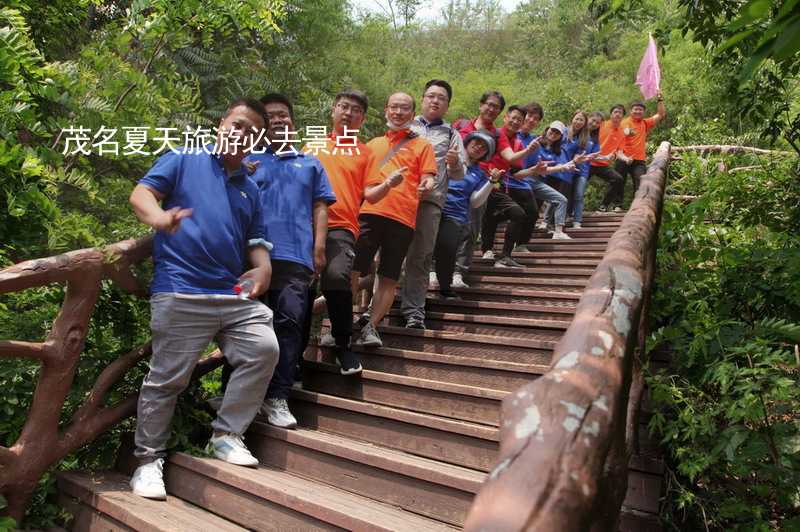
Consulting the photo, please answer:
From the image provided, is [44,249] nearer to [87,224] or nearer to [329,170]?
[87,224]

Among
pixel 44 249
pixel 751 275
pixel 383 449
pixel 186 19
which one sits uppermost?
pixel 186 19

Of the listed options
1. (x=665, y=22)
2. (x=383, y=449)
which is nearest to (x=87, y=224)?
(x=383, y=449)

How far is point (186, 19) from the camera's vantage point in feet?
12.2

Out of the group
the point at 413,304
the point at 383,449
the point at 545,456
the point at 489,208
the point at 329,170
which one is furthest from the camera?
the point at 489,208

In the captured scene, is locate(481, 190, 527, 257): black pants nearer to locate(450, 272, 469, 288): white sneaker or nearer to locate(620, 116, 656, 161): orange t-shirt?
locate(450, 272, 469, 288): white sneaker

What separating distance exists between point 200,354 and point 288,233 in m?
0.79

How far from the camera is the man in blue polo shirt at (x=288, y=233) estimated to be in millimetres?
3521

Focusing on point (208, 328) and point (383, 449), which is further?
point (383, 449)

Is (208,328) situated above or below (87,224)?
below

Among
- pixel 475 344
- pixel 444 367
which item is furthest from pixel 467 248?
pixel 444 367

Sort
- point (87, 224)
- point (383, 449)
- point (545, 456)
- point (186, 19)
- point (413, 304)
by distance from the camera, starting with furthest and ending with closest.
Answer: point (413, 304)
point (186, 19)
point (383, 449)
point (87, 224)
point (545, 456)

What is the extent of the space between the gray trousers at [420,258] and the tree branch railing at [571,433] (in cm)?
284

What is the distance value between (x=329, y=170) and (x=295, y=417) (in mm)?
1470

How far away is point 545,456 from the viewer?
1.18 meters
